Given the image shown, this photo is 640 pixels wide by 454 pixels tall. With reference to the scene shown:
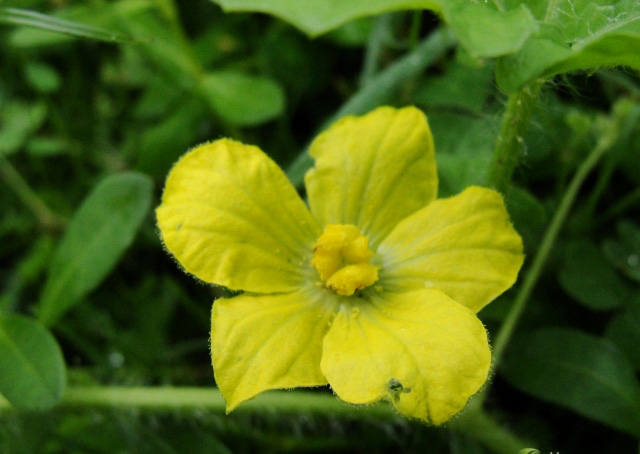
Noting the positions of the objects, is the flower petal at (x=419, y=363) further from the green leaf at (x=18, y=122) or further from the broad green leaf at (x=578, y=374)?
the green leaf at (x=18, y=122)

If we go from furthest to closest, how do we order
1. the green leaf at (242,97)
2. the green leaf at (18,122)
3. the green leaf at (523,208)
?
the green leaf at (18,122), the green leaf at (242,97), the green leaf at (523,208)

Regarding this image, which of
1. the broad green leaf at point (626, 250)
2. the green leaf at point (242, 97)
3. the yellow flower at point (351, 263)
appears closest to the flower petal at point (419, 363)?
the yellow flower at point (351, 263)

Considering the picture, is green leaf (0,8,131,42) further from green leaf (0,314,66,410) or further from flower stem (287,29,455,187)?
green leaf (0,314,66,410)

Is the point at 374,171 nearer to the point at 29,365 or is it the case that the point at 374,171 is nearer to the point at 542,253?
the point at 542,253

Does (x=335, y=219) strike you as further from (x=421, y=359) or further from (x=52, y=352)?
(x=52, y=352)

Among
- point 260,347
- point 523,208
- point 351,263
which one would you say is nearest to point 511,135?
point 523,208

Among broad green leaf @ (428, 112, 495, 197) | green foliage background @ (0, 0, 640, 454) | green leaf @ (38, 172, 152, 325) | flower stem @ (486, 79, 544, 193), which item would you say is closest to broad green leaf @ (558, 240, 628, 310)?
green foliage background @ (0, 0, 640, 454)

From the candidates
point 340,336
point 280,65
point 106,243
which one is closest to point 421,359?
point 340,336
